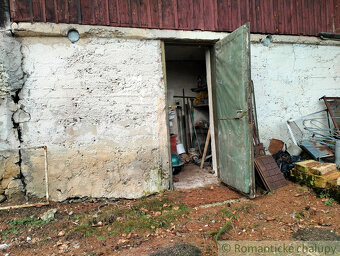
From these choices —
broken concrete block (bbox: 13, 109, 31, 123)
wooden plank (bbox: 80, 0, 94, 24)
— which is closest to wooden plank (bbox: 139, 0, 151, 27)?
wooden plank (bbox: 80, 0, 94, 24)

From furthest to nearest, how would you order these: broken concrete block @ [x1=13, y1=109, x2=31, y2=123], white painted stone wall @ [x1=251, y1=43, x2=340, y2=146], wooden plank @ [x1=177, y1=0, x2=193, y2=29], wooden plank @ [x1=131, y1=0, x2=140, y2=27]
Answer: white painted stone wall @ [x1=251, y1=43, x2=340, y2=146], wooden plank @ [x1=177, y1=0, x2=193, y2=29], wooden plank @ [x1=131, y1=0, x2=140, y2=27], broken concrete block @ [x1=13, y1=109, x2=31, y2=123]

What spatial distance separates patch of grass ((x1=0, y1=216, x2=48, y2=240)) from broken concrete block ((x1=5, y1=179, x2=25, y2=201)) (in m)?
0.39

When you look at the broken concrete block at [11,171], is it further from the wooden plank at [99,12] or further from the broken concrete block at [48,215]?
the wooden plank at [99,12]

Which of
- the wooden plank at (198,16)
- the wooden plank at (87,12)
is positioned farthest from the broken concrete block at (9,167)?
the wooden plank at (198,16)

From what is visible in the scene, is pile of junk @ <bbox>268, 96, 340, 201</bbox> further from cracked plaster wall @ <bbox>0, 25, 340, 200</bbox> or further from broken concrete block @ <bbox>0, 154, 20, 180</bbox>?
broken concrete block @ <bbox>0, 154, 20, 180</bbox>

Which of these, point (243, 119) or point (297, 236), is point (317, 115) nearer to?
point (243, 119)

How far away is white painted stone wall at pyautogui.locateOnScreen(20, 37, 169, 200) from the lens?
3289 mm

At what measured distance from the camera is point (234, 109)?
3.53m

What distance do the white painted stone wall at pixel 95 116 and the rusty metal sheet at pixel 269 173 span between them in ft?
5.25

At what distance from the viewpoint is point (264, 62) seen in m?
4.38

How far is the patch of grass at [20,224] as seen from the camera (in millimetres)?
2779

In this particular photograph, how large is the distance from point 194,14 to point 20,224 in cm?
421

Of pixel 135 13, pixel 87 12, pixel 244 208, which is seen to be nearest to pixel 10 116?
pixel 87 12

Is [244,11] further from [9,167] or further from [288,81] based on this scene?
[9,167]
